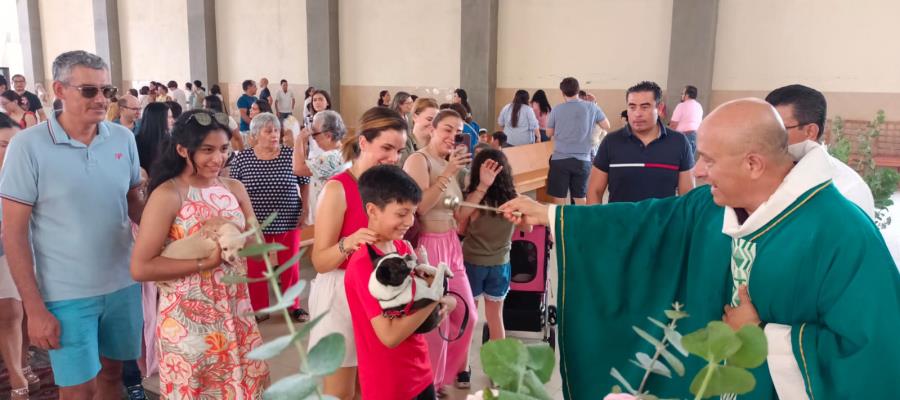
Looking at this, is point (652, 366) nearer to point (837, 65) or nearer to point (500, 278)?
point (500, 278)

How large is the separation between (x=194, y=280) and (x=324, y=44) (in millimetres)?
13384

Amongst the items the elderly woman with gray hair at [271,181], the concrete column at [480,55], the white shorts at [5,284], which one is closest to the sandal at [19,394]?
the white shorts at [5,284]

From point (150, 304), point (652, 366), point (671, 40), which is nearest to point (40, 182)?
point (150, 304)

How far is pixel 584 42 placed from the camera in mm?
12570

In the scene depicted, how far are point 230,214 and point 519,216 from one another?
3.52 ft

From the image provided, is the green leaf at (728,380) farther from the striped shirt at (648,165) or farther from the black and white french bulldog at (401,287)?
the striped shirt at (648,165)

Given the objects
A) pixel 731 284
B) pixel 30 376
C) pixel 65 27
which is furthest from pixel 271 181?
pixel 65 27

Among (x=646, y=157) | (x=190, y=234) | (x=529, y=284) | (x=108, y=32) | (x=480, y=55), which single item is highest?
(x=108, y=32)

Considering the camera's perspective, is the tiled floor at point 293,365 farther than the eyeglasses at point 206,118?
Yes

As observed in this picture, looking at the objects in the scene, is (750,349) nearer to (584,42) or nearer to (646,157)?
(646,157)

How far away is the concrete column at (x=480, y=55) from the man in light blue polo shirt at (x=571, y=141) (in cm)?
610

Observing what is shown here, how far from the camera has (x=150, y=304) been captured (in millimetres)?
3600

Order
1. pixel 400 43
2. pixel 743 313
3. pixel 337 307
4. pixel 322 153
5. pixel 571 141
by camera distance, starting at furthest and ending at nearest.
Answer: pixel 400 43
pixel 571 141
pixel 322 153
pixel 337 307
pixel 743 313

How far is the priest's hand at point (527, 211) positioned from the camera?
7.68 feet
